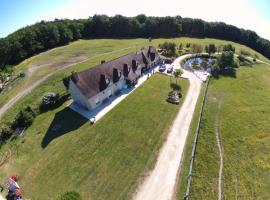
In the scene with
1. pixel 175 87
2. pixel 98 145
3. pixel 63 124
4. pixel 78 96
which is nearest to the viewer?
pixel 98 145

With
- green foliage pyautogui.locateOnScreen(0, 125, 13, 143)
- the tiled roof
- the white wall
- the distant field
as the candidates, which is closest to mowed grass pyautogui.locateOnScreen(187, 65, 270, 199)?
the tiled roof

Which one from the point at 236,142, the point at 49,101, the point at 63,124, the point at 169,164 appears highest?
the point at 49,101

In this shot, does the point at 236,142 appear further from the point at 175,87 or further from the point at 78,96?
the point at 78,96

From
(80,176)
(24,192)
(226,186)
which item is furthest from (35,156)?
(226,186)

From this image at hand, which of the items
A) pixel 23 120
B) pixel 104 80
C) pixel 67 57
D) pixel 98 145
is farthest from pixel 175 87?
pixel 67 57

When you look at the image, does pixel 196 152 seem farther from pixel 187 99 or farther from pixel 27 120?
pixel 27 120

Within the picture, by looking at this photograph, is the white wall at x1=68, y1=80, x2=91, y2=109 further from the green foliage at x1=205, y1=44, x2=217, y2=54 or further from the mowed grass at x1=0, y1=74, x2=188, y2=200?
the green foliage at x1=205, y1=44, x2=217, y2=54

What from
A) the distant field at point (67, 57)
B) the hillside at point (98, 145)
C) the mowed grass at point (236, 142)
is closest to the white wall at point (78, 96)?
the hillside at point (98, 145)

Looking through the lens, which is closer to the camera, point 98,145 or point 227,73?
point 98,145
